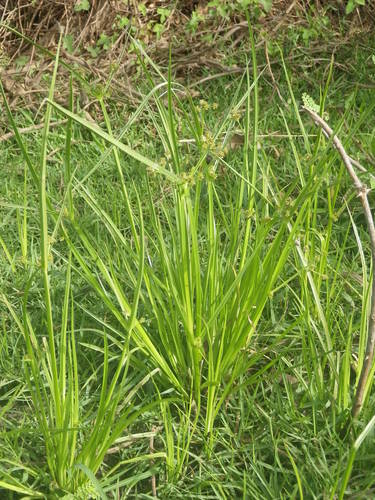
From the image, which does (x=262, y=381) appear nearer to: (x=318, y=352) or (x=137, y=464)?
(x=318, y=352)

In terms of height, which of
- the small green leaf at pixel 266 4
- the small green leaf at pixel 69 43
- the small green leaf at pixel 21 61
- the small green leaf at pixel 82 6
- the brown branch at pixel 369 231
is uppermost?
the brown branch at pixel 369 231

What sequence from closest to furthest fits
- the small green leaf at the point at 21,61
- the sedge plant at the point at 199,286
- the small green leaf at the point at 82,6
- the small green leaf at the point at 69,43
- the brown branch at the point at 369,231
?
1. the brown branch at the point at 369,231
2. the sedge plant at the point at 199,286
3. the small green leaf at the point at 69,43
4. the small green leaf at the point at 21,61
5. the small green leaf at the point at 82,6

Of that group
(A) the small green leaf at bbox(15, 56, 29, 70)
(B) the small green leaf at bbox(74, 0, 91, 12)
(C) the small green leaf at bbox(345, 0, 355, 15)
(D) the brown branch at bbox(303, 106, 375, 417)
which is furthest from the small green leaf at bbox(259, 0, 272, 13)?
(D) the brown branch at bbox(303, 106, 375, 417)

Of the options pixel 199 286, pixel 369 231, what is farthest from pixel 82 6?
pixel 369 231

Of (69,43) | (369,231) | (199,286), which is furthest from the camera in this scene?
(69,43)

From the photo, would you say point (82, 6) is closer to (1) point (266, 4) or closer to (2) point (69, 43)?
(2) point (69, 43)

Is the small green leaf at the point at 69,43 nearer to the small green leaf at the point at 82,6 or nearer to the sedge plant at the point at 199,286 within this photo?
the small green leaf at the point at 82,6

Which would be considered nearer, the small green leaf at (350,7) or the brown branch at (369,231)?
the brown branch at (369,231)

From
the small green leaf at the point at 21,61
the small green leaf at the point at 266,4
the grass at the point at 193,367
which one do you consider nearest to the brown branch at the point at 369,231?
the grass at the point at 193,367

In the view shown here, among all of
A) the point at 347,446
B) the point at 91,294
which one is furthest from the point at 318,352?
the point at 91,294

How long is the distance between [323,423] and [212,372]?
28cm

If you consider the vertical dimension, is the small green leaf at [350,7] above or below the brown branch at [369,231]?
below

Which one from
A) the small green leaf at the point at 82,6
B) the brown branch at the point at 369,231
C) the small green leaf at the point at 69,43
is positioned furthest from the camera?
the small green leaf at the point at 82,6

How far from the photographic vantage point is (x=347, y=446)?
165 cm
